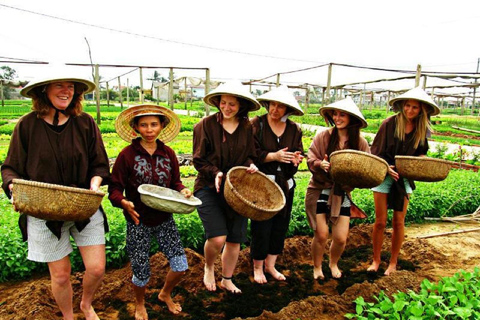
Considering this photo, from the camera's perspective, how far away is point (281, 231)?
379cm

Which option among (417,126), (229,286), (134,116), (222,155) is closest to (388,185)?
(417,126)

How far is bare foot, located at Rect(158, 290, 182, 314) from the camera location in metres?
3.14

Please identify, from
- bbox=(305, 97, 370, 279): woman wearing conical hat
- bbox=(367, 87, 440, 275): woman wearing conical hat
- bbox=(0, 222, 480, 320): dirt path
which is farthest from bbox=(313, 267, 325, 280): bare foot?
bbox=(367, 87, 440, 275): woman wearing conical hat

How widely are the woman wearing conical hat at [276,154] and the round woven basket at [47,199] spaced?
176cm

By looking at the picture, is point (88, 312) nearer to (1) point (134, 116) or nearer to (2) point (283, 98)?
(1) point (134, 116)

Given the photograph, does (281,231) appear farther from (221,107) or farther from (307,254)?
(221,107)

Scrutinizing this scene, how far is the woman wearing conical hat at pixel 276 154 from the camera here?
3428 mm

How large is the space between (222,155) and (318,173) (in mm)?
1028

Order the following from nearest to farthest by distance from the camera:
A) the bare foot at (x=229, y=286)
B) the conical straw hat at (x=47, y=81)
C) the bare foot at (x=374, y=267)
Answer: the conical straw hat at (x=47, y=81) < the bare foot at (x=229, y=286) < the bare foot at (x=374, y=267)

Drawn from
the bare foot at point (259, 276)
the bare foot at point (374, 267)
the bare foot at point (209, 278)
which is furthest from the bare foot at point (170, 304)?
the bare foot at point (374, 267)

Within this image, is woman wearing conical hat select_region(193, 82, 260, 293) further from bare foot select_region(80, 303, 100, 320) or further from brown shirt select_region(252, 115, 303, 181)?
bare foot select_region(80, 303, 100, 320)

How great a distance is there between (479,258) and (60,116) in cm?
508

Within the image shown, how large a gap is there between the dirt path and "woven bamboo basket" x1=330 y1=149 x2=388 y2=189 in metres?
0.95

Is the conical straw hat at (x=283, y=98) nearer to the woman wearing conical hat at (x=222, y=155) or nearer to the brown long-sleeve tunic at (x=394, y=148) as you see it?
the woman wearing conical hat at (x=222, y=155)
